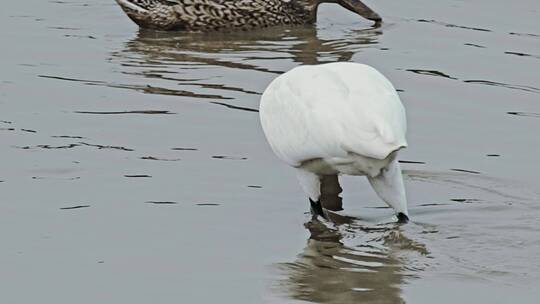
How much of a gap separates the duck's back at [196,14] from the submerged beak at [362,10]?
77 cm

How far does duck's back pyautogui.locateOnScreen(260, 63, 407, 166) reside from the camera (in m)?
7.19

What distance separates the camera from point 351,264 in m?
7.20

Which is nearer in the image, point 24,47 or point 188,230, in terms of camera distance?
point 188,230

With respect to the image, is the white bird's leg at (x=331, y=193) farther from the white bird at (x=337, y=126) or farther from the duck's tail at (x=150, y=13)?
the duck's tail at (x=150, y=13)

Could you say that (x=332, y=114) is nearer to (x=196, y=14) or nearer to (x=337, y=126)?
(x=337, y=126)

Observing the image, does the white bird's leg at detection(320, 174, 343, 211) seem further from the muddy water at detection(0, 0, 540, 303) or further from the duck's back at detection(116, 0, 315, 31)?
the duck's back at detection(116, 0, 315, 31)

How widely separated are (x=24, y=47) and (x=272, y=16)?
8.96ft

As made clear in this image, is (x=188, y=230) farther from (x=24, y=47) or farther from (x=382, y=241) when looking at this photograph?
(x=24, y=47)

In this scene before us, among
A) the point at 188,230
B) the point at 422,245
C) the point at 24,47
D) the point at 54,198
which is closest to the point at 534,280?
the point at 422,245

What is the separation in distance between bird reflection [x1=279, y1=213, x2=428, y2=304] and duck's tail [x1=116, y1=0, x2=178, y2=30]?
634 centimetres

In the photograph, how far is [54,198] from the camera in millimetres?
8203

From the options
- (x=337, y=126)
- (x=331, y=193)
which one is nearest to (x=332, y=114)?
(x=337, y=126)

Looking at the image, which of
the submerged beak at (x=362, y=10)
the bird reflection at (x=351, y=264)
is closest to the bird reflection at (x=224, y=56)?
the submerged beak at (x=362, y=10)

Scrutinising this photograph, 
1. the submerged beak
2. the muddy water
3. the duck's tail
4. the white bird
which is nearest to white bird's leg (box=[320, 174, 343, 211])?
the muddy water
